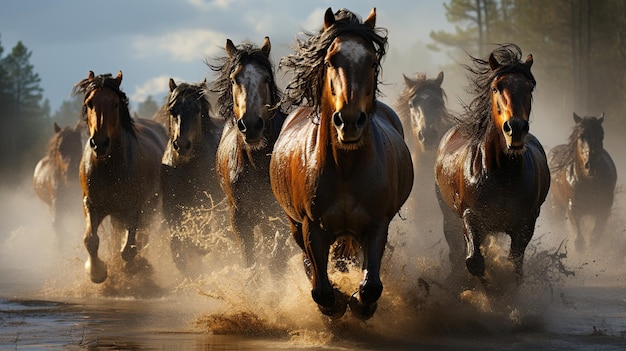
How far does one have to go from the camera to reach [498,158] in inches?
381

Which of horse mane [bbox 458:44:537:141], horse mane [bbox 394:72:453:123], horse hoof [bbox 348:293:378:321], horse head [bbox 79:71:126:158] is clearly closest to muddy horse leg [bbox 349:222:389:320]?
horse hoof [bbox 348:293:378:321]

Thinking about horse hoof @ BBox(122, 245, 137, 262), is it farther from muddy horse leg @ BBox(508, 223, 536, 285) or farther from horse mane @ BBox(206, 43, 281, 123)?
muddy horse leg @ BBox(508, 223, 536, 285)

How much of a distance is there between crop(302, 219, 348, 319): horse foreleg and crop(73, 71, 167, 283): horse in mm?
4563

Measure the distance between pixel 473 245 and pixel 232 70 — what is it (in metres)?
2.72

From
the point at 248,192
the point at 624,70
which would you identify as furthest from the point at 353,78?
the point at 624,70

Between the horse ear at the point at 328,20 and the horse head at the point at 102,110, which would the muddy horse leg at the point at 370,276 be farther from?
the horse head at the point at 102,110

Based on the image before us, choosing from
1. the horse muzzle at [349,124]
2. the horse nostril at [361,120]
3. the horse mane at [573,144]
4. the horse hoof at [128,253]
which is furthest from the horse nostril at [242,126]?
the horse mane at [573,144]

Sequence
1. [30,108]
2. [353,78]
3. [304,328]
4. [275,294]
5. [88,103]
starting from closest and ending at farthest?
1. [353,78]
2. [304,328]
3. [275,294]
4. [88,103]
5. [30,108]

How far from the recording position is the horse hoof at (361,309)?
7699mm

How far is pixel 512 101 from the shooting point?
9.03 metres

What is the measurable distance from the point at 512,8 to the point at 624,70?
12.0 meters

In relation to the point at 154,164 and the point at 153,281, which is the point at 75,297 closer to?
the point at 153,281

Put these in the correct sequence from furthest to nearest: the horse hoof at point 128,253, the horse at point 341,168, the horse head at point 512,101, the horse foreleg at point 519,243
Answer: the horse hoof at point 128,253, the horse foreleg at point 519,243, the horse head at point 512,101, the horse at point 341,168

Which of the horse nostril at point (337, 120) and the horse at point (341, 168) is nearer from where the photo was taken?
the horse nostril at point (337, 120)
